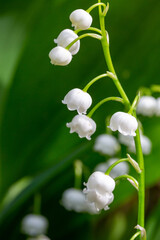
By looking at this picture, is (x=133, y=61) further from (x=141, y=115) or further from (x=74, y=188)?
(x=74, y=188)

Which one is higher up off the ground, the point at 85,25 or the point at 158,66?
the point at 158,66

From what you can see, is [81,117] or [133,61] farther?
[133,61]

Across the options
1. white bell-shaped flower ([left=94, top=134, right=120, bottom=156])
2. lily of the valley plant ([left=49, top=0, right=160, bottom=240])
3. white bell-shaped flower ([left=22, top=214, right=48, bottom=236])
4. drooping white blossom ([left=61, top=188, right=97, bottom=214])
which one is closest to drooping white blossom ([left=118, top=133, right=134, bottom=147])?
white bell-shaped flower ([left=94, top=134, right=120, bottom=156])

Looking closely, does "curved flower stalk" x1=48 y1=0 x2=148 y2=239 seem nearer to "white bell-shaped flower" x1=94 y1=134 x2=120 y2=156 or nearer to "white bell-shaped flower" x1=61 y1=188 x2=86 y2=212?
"white bell-shaped flower" x1=94 y1=134 x2=120 y2=156

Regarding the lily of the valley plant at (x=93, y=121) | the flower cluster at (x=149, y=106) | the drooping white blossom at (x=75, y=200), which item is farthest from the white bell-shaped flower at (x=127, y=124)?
the drooping white blossom at (x=75, y=200)

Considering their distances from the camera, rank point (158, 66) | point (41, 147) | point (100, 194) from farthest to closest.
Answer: point (41, 147) < point (158, 66) < point (100, 194)

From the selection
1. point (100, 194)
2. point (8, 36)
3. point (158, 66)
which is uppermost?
point (8, 36)

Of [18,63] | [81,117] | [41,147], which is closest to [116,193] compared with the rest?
[41,147]

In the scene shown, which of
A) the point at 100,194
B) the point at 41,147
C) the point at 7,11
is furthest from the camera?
the point at 7,11
